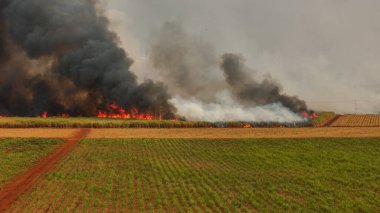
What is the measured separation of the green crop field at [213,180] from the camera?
2270 centimetres

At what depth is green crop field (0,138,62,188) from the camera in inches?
1410

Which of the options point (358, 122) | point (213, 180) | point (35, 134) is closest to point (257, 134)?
point (35, 134)

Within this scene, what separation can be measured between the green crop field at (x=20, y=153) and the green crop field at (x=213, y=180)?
12.0 ft

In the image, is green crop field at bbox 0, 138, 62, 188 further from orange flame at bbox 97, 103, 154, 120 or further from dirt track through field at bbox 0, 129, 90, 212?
orange flame at bbox 97, 103, 154, 120

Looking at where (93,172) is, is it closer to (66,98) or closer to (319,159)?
(319,159)

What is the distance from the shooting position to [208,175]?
32.8m

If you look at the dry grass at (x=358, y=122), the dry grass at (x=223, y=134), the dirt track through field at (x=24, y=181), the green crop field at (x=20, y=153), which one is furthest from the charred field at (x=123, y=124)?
the dirt track through field at (x=24, y=181)

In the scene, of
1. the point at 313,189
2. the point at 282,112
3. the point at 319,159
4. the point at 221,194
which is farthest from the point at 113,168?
the point at 282,112

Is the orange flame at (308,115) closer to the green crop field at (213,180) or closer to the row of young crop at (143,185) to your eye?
the green crop field at (213,180)

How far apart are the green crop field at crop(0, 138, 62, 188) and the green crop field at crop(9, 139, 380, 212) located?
364 centimetres

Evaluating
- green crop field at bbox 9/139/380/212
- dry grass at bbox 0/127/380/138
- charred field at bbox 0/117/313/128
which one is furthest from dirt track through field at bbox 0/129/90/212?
charred field at bbox 0/117/313/128

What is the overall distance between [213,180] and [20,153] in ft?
95.3

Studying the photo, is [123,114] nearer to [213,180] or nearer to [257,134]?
[257,134]

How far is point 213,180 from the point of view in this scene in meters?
30.4
